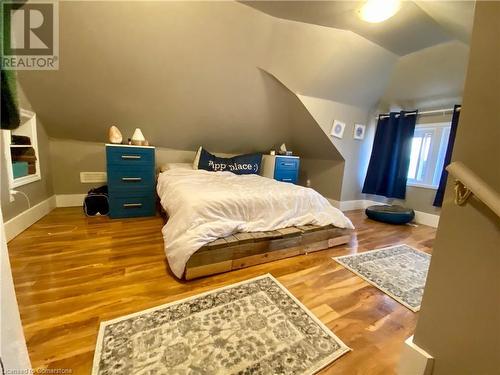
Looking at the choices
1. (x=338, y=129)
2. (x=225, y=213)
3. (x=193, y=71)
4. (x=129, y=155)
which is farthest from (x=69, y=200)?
(x=338, y=129)

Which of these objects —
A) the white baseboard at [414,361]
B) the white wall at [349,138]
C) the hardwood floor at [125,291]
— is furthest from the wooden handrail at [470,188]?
the white wall at [349,138]

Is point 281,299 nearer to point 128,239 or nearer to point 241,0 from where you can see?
point 128,239

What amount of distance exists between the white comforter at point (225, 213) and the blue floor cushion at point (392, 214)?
1.29 meters

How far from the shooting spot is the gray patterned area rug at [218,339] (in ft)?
2.97

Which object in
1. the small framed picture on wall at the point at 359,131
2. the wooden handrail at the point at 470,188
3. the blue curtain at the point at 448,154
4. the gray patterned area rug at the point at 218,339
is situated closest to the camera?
the wooden handrail at the point at 470,188

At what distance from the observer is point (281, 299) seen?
4.38 ft

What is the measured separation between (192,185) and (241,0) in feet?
5.68

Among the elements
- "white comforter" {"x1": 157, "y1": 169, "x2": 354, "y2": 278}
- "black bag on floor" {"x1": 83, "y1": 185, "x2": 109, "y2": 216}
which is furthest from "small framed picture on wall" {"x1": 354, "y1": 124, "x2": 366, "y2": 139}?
"black bag on floor" {"x1": 83, "y1": 185, "x2": 109, "y2": 216}

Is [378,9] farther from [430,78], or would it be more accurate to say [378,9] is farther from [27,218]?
[27,218]

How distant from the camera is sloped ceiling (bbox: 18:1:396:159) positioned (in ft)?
6.27

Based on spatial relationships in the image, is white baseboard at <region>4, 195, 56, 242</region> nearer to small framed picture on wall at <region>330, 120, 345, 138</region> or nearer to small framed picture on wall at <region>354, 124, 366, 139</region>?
small framed picture on wall at <region>330, 120, 345, 138</region>

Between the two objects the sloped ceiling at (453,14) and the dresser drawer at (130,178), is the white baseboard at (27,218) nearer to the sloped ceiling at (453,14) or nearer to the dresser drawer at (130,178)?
the dresser drawer at (130,178)

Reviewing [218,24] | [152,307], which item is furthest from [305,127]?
[152,307]

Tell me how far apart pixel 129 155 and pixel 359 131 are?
347 centimetres
